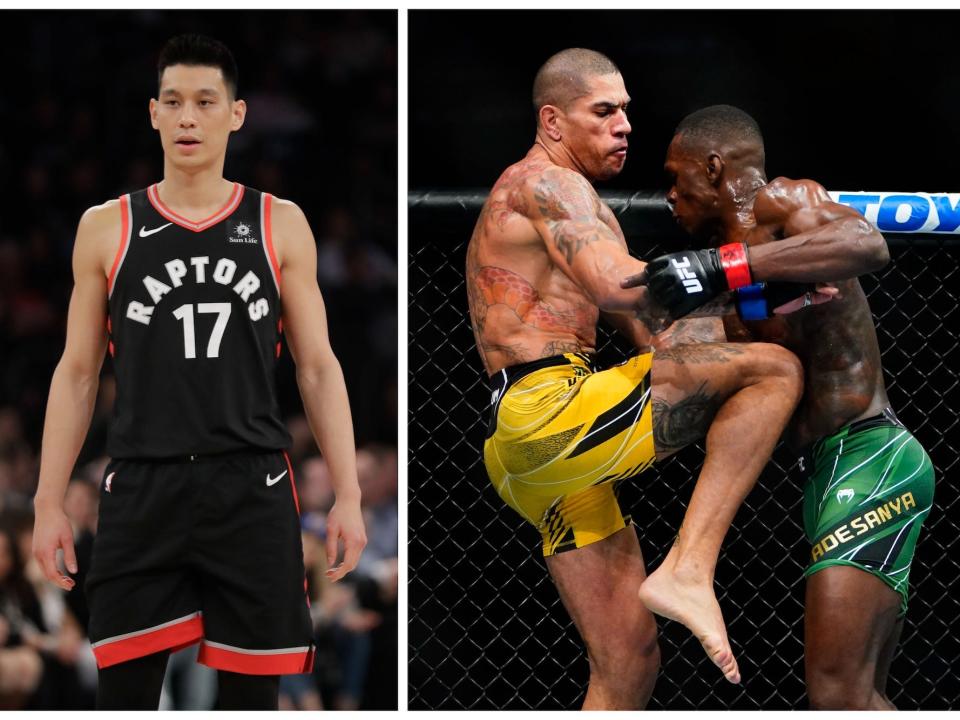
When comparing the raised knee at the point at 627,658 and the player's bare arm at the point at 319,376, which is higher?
the player's bare arm at the point at 319,376

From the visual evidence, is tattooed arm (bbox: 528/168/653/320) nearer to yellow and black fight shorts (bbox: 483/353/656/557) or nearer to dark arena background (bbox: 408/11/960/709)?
yellow and black fight shorts (bbox: 483/353/656/557)

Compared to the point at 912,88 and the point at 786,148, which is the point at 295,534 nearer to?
the point at 786,148

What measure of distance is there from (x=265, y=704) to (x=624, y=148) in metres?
1.64

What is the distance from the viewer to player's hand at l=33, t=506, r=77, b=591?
2.68m

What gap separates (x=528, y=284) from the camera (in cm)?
277

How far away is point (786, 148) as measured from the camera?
173 inches

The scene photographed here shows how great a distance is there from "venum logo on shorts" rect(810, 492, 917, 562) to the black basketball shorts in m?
1.26

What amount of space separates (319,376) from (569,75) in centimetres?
100

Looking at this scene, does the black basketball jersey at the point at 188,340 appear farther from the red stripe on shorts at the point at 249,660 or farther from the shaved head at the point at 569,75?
the shaved head at the point at 569,75

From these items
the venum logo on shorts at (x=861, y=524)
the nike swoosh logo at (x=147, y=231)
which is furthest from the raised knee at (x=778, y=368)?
the nike swoosh logo at (x=147, y=231)

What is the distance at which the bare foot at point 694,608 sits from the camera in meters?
2.39

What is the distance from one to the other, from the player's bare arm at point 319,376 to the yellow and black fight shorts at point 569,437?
1.19 ft

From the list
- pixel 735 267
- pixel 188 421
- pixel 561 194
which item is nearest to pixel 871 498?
pixel 735 267

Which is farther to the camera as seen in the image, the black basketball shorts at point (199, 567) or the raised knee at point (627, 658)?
the raised knee at point (627, 658)
